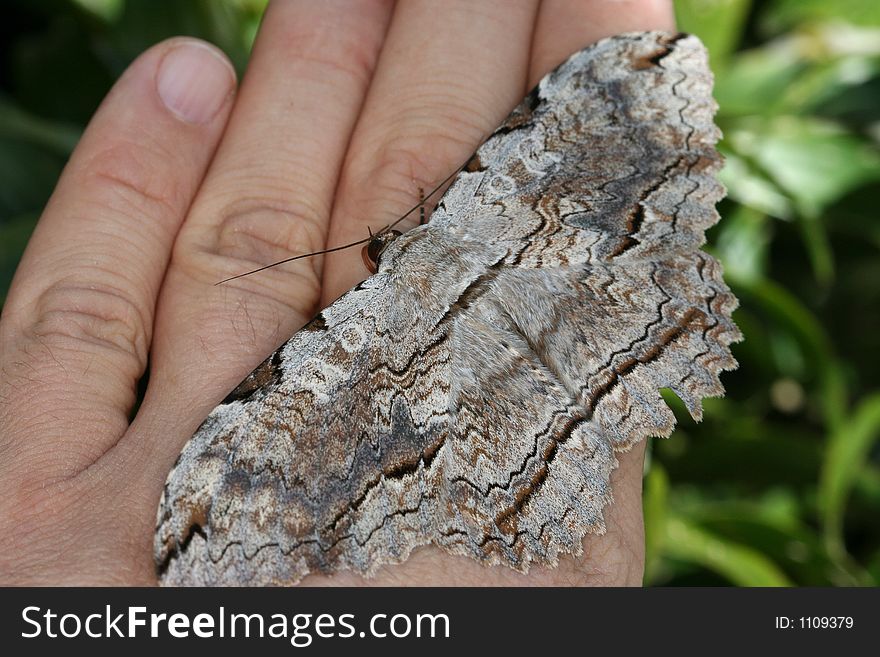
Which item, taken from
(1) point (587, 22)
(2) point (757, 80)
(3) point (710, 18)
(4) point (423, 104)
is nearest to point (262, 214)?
(4) point (423, 104)

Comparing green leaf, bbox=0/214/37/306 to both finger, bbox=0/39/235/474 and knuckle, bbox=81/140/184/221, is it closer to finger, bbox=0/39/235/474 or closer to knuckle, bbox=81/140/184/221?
finger, bbox=0/39/235/474

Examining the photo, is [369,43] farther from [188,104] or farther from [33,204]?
[33,204]

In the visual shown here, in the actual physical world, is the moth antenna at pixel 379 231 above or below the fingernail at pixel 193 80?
below

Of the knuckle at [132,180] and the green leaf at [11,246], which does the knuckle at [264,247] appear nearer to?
the knuckle at [132,180]

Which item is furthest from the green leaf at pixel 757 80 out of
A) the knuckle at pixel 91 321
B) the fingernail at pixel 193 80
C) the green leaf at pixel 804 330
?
the knuckle at pixel 91 321

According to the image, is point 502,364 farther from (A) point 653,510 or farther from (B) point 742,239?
(B) point 742,239

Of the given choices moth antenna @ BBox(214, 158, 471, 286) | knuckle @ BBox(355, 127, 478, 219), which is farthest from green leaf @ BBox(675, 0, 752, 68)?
moth antenna @ BBox(214, 158, 471, 286)
